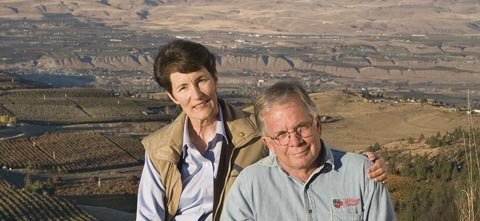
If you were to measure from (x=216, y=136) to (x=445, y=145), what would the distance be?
20887mm

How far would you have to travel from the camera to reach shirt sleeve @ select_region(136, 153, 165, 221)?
145 inches

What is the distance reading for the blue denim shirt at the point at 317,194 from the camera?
10.7 feet

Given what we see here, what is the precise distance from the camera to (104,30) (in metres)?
149

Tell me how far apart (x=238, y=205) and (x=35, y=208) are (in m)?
21.8

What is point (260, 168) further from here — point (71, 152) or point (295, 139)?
point (71, 152)

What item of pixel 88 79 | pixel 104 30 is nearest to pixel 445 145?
pixel 88 79

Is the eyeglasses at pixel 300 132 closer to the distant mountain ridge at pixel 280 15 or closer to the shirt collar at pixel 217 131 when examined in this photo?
the shirt collar at pixel 217 131

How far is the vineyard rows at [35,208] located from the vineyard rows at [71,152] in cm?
867

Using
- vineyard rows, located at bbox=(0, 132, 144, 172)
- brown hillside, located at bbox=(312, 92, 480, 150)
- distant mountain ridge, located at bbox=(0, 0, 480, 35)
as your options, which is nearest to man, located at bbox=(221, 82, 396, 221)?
brown hillside, located at bbox=(312, 92, 480, 150)

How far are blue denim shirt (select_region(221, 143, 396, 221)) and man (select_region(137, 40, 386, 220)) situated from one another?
346 mm

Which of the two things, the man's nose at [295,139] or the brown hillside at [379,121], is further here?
the brown hillside at [379,121]

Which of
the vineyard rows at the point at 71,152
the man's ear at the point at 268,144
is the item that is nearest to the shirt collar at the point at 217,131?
the man's ear at the point at 268,144

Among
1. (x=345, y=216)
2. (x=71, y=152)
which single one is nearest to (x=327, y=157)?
(x=345, y=216)

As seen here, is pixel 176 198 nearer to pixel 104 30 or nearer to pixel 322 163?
pixel 322 163
